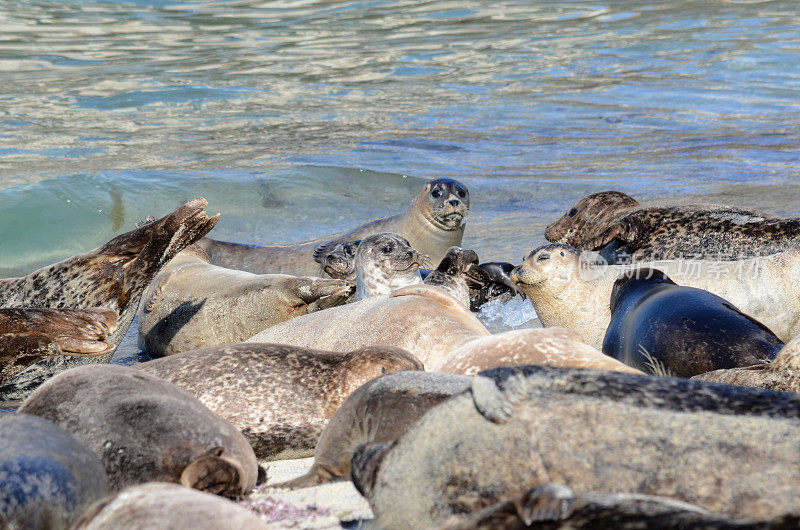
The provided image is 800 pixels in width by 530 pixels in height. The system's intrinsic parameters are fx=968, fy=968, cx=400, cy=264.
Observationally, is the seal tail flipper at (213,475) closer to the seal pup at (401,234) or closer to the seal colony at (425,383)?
the seal colony at (425,383)

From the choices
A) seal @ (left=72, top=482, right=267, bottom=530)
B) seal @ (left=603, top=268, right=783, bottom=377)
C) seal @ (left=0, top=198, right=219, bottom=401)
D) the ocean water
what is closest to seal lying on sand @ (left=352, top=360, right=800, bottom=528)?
seal @ (left=72, top=482, right=267, bottom=530)

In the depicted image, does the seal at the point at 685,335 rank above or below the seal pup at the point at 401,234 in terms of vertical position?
above

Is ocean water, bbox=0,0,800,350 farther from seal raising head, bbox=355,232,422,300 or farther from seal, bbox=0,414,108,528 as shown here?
seal, bbox=0,414,108,528

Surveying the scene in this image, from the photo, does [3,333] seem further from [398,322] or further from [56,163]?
[56,163]

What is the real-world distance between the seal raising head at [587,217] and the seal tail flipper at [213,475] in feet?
15.9

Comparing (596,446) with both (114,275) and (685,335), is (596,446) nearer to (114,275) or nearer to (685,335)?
(685,335)

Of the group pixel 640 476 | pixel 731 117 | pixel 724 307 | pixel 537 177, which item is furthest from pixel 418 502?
pixel 731 117

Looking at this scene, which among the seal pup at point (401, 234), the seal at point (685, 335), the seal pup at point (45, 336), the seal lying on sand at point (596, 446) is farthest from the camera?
the seal pup at point (401, 234)

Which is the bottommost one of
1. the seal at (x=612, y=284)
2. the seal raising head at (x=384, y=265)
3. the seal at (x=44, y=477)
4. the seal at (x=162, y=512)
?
the seal raising head at (x=384, y=265)

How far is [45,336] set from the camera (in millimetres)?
4277

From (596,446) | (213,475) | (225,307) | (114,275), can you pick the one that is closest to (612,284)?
(225,307)

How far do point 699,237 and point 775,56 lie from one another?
1311 cm

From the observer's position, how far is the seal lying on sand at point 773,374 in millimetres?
3361

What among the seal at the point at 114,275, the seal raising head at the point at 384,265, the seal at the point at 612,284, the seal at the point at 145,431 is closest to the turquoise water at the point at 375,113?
the seal raising head at the point at 384,265
